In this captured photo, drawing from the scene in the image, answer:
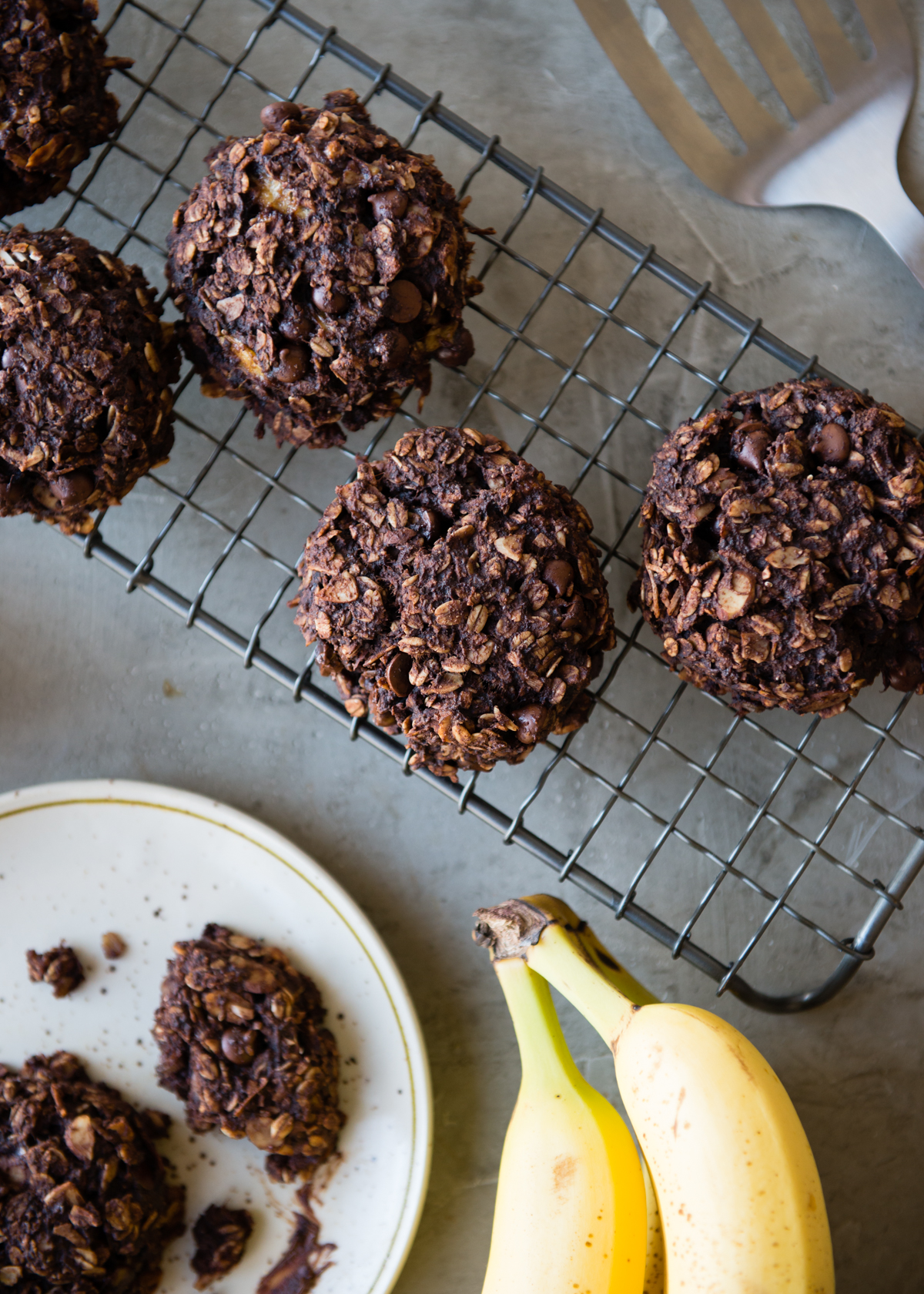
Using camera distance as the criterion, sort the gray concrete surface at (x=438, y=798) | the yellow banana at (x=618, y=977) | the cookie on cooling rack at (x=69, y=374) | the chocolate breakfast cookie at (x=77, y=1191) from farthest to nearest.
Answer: the gray concrete surface at (x=438, y=798), the chocolate breakfast cookie at (x=77, y=1191), the yellow banana at (x=618, y=977), the cookie on cooling rack at (x=69, y=374)

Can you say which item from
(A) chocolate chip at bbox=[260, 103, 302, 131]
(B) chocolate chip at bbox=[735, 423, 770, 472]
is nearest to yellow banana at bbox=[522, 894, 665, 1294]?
(B) chocolate chip at bbox=[735, 423, 770, 472]

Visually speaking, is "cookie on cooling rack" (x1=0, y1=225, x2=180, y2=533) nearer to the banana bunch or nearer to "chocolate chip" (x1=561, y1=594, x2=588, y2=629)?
"chocolate chip" (x1=561, y1=594, x2=588, y2=629)

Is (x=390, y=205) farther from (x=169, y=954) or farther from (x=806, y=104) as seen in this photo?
(x=169, y=954)

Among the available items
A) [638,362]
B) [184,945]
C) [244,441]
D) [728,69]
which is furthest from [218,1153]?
[728,69]

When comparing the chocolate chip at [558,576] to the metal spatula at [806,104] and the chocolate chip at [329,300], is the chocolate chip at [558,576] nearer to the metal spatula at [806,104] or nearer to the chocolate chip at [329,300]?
the chocolate chip at [329,300]

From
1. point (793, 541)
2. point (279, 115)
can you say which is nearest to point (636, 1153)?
point (793, 541)

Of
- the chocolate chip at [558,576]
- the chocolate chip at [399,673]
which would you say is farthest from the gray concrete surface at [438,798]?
the chocolate chip at [558,576]

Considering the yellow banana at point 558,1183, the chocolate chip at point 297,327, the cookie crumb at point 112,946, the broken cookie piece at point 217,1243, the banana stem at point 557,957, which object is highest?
the chocolate chip at point 297,327
